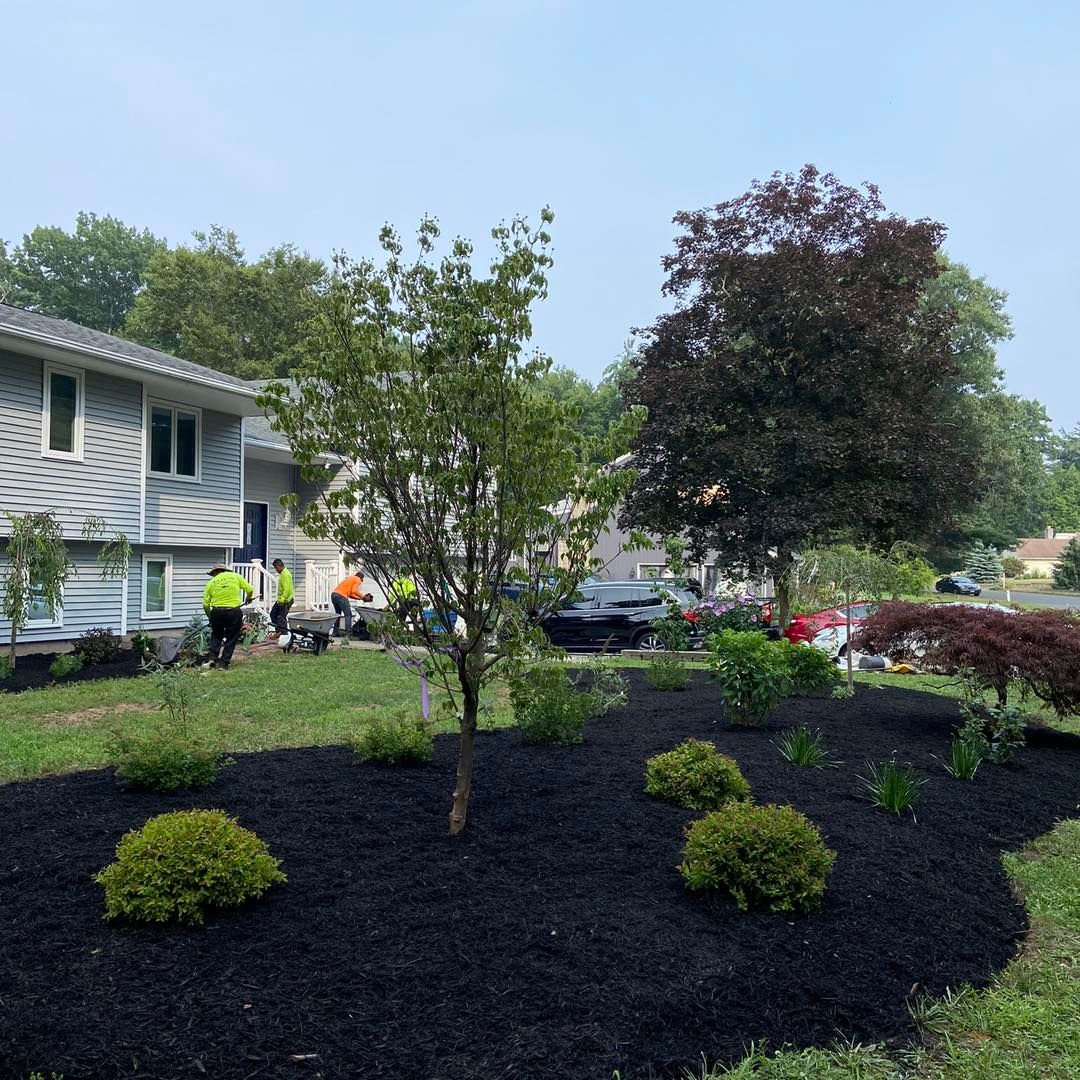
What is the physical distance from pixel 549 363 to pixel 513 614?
49.6 inches

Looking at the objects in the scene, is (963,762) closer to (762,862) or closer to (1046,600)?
(762,862)

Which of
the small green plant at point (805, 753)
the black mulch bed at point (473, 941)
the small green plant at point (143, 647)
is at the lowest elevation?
the black mulch bed at point (473, 941)

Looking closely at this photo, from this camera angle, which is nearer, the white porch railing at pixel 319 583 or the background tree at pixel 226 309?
the white porch railing at pixel 319 583

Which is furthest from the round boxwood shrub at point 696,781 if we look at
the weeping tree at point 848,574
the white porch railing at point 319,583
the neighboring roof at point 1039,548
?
the neighboring roof at point 1039,548

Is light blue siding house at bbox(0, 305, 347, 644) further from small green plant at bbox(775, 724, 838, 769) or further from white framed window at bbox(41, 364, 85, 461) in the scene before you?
small green plant at bbox(775, 724, 838, 769)

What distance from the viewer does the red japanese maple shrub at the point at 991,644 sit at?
25.5 feet

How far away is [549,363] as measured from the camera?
4574 millimetres

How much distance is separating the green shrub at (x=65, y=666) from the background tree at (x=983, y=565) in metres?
63.0

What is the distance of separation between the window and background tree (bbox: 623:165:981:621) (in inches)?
331

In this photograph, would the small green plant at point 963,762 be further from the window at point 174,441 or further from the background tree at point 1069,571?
the background tree at point 1069,571

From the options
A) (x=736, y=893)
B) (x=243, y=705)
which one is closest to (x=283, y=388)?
(x=736, y=893)

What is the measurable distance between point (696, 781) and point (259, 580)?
51.5 ft

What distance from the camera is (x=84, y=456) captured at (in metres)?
15.0

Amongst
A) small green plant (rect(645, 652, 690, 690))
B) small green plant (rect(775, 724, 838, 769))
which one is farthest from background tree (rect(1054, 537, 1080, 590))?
small green plant (rect(775, 724, 838, 769))
